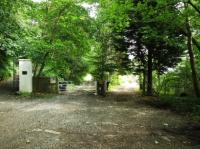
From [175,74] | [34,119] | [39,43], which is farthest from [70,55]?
[34,119]

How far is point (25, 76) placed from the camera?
18297 millimetres

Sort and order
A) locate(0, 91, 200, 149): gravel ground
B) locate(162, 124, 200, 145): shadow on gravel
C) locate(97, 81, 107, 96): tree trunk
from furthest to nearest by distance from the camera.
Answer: locate(97, 81, 107, 96): tree trunk, locate(162, 124, 200, 145): shadow on gravel, locate(0, 91, 200, 149): gravel ground

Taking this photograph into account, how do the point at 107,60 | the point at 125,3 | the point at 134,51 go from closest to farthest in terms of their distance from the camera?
1. the point at 125,3
2. the point at 134,51
3. the point at 107,60

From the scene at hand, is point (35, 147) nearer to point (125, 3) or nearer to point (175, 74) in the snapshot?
point (125, 3)

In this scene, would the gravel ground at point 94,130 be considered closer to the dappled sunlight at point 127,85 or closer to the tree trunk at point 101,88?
the tree trunk at point 101,88

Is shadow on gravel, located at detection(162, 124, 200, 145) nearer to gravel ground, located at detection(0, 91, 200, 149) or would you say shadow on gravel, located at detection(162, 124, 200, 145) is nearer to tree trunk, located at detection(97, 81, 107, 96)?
gravel ground, located at detection(0, 91, 200, 149)

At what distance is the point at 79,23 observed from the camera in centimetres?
2022

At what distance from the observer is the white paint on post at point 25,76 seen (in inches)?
714

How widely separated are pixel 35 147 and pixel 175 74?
47.3 feet

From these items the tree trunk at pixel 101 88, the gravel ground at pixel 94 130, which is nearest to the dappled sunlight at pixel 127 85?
the tree trunk at pixel 101 88

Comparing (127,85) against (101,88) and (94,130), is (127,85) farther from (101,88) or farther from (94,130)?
(94,130)

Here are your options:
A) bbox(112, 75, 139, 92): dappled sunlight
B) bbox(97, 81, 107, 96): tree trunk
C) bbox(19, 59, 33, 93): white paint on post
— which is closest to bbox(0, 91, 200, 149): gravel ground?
bbox(19, 59, 33, 93): white paint on post

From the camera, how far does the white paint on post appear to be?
1812 centimetres

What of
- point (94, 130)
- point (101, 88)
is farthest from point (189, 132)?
point (101, 88)
